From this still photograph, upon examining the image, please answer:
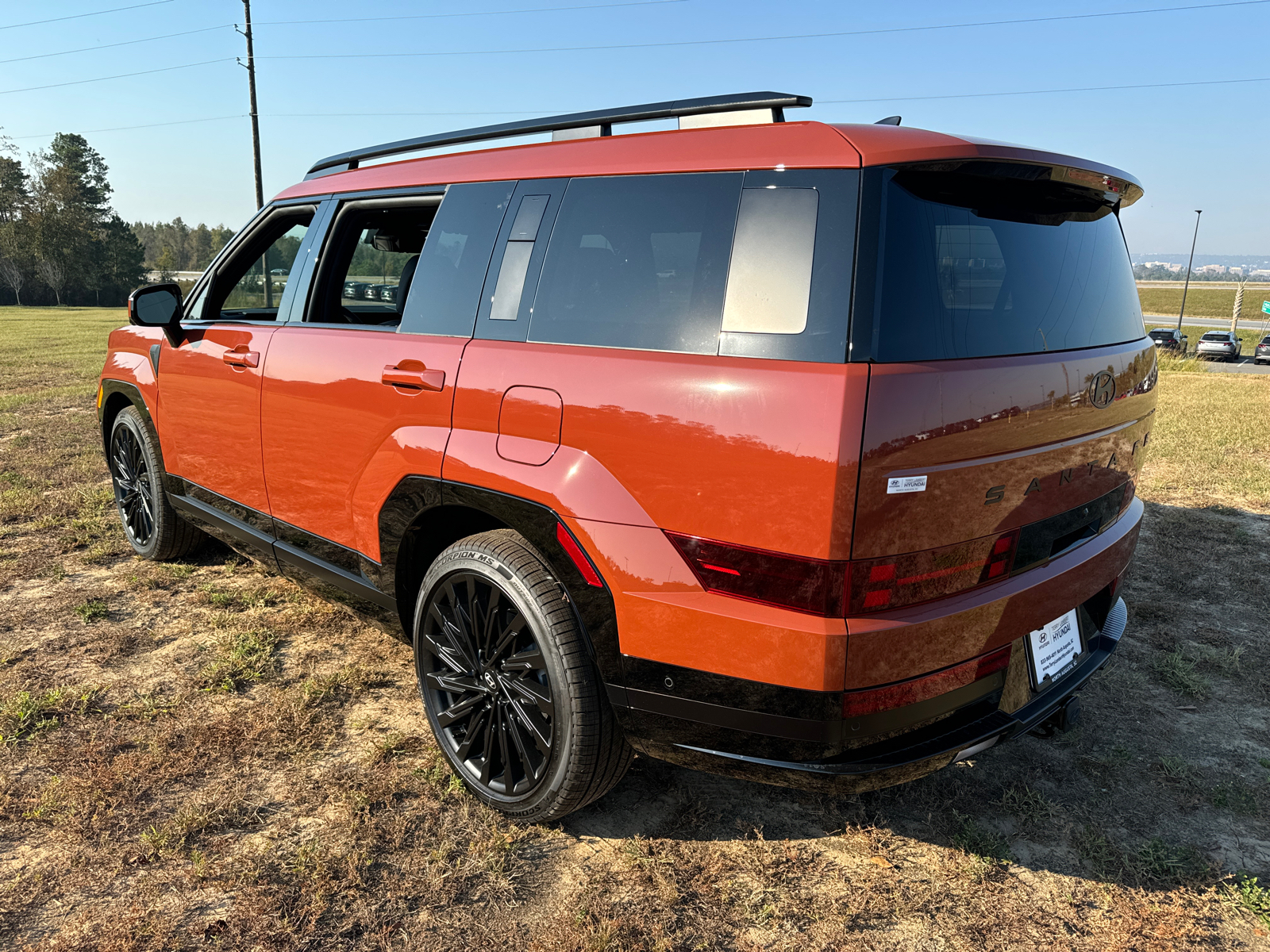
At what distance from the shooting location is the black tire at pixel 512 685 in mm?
2246

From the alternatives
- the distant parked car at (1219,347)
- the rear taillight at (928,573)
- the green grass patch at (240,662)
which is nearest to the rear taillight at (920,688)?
the rear taillight at (928,573)

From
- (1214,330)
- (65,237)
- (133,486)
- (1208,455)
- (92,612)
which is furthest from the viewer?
(65,237)

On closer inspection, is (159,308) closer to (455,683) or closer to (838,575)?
(455,683)

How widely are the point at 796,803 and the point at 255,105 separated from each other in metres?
33.6

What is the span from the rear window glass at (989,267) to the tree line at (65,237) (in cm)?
6917

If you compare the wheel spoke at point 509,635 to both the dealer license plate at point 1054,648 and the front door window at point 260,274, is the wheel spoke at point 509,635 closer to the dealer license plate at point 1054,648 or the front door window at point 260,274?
the dealer license plate at point 1054,648

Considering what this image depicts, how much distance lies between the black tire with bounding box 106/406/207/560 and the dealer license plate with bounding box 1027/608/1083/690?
13.7 ft

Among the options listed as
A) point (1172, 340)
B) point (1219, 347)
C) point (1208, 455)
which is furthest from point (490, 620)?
point (1219, 347)

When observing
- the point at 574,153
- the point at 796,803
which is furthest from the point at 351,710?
the point at 574,153

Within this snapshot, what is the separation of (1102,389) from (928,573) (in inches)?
33.6

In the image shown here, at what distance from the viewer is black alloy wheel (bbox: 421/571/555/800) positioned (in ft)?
7.91

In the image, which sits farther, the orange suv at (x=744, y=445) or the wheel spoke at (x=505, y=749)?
the wheel spoke at (x=505, y=749)

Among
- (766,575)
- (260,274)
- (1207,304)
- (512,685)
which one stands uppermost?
(1207,304)

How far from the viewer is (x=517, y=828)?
2.53 meters
